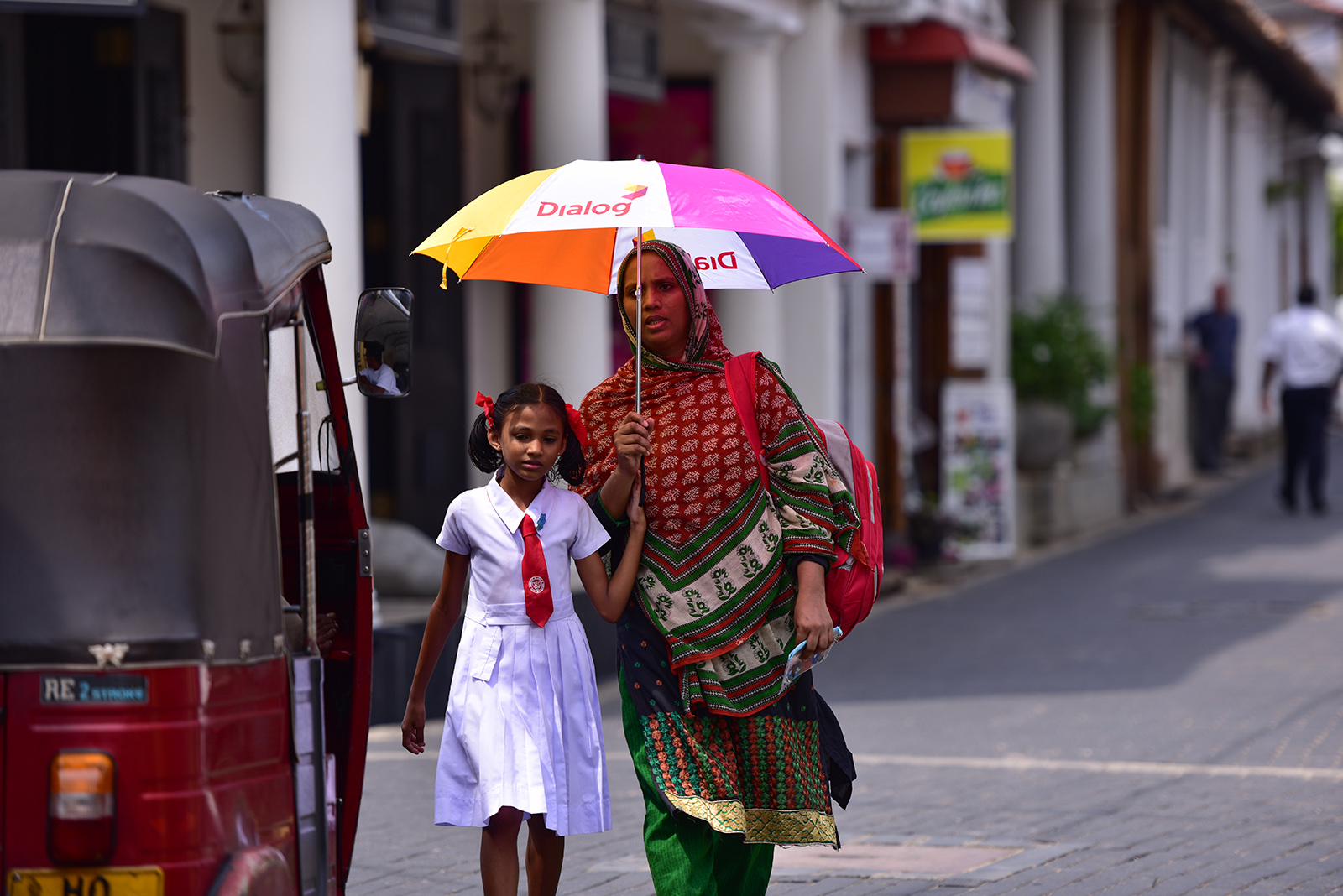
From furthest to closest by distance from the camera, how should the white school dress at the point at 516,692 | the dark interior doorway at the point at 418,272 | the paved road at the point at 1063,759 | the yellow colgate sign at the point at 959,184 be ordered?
1. the yellow colgate sign at the point at 959,184
2. the dark interior doorway at the point at 418,272
3. the paved road at the point at 1063,759
4. the white school dress at the point at 516,692

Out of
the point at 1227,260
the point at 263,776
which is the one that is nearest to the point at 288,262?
the point at 263,776

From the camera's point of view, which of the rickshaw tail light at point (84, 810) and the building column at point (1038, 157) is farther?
the building column at point (1038, 157)

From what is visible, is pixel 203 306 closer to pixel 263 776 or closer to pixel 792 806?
pixel 263 776

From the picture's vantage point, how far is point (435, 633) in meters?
4.80

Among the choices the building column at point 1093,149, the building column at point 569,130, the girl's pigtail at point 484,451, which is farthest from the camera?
the building column at point 1093,149

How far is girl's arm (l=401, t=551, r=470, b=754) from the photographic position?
4.77 meters

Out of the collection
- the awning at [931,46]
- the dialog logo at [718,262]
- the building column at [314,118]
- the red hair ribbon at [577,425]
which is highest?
the awning at [931,46]

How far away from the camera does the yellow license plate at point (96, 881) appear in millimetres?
3383

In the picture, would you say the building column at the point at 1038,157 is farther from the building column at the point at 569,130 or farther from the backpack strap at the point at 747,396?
the backpack strap at the point at 747,396

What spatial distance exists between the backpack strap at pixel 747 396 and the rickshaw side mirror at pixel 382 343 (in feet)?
2.90

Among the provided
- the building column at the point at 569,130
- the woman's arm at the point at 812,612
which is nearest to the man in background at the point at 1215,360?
the building column at the point at 569,130

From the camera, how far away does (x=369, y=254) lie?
13062 mm

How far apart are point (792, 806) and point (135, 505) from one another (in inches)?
81.0

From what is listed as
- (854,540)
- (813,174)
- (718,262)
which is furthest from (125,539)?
(813,174)
